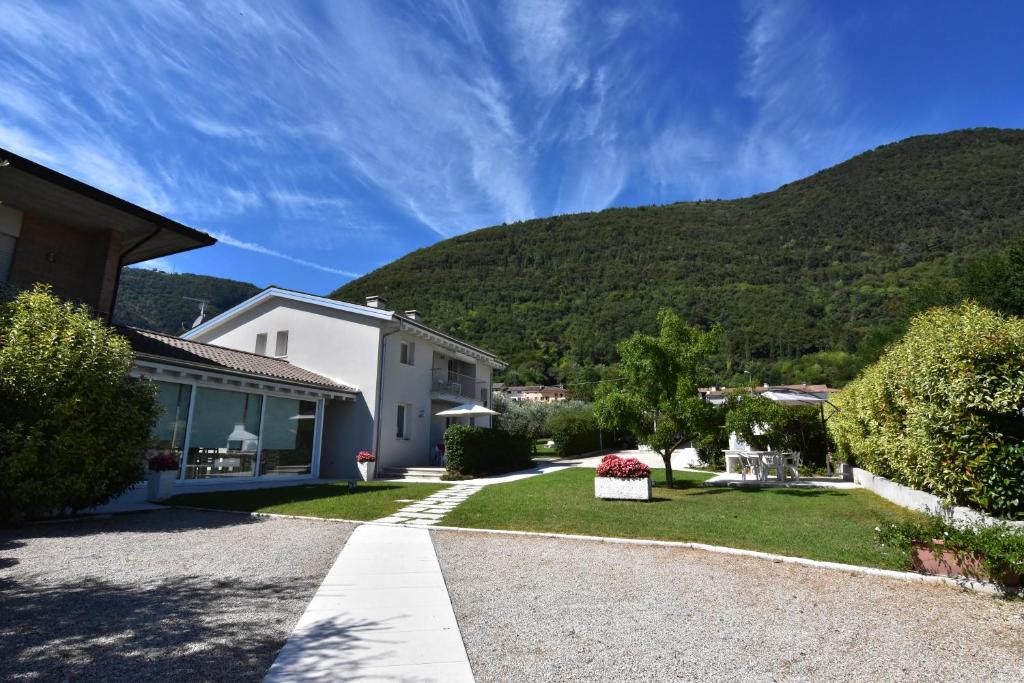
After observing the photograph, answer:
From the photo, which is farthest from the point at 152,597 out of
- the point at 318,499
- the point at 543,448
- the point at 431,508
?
the point at 543,448

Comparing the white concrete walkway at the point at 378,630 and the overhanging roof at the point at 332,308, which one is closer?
the white concrete walkway at the point at 378,630

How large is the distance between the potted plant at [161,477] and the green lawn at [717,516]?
21.8ft

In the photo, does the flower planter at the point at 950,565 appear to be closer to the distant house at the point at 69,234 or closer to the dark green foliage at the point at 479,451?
the dark green foliage at the point at 479,451

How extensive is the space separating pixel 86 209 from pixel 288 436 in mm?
7930

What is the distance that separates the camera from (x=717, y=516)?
368 inches

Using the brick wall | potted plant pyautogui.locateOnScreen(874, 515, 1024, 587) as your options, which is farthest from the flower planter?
the brick wall

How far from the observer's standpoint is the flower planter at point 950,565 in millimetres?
4859

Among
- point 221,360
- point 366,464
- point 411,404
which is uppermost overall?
point 221,360

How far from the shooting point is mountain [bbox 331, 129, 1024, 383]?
300ft

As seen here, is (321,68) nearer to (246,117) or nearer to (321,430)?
(246,117)

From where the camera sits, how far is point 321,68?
1384cm

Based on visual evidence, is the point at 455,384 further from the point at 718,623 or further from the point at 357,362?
the point at 718,623

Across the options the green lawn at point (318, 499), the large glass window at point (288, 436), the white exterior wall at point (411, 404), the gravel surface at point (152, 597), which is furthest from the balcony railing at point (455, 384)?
the gravel surface at point (152, 597)

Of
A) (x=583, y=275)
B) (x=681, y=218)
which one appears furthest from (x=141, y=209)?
(x=681, y=218)
